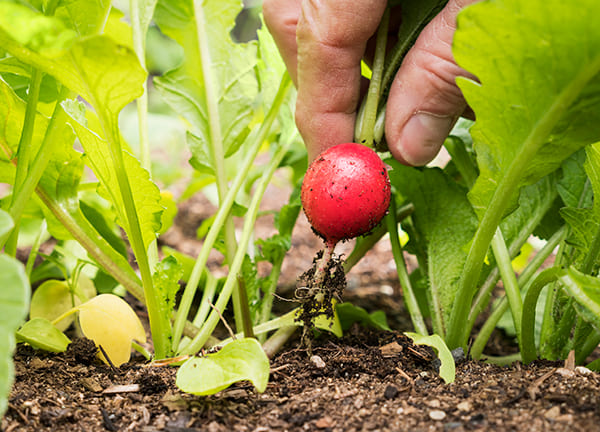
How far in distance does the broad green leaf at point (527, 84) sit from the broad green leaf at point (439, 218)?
35 cm

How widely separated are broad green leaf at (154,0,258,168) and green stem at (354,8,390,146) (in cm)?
42

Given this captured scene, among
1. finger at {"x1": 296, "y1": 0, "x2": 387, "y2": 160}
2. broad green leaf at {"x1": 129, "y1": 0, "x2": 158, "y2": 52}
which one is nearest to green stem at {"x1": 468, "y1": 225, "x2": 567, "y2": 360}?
finger at {"x1": 296, "y1": 0, "x2": 387, "y2": 160}

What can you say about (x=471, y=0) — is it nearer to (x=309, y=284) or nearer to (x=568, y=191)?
(x=568, y=191)

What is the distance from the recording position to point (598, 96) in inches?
32.8

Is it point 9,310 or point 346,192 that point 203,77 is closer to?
point 346,192

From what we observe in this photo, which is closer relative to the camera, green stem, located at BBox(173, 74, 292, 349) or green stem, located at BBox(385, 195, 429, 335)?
green stem, located at BBox(173, 74, 292, 349)

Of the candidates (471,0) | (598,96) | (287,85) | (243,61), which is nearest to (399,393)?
(598,96)

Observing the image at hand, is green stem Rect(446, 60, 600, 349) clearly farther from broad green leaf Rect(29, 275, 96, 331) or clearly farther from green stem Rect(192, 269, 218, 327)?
broad green leaf Rect(29, 275, 96, 331)

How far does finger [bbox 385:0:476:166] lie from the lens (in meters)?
1.12

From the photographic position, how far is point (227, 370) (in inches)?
35.8

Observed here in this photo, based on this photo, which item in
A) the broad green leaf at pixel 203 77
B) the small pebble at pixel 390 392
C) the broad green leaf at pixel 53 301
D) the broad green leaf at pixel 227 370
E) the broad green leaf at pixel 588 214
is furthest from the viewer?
the broad green leaf at pixel 203 77

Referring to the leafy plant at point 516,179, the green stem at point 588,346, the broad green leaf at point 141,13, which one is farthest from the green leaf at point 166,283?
the green stem at point 588,346

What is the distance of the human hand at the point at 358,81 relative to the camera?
114 cm

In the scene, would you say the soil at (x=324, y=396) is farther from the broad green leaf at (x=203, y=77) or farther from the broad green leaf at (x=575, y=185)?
the broad green leaf at (x=203, y=77)
